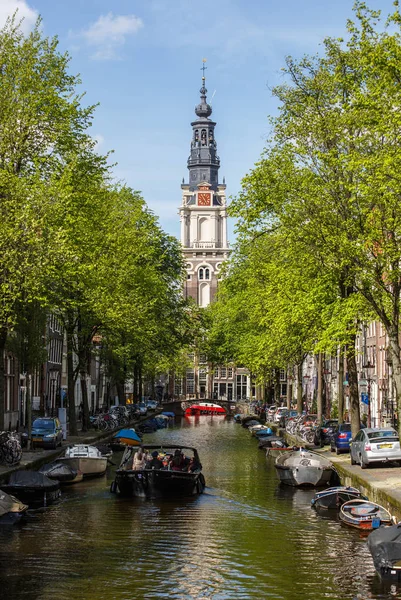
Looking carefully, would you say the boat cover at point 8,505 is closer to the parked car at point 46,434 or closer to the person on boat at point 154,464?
the person on boat at point 154,464

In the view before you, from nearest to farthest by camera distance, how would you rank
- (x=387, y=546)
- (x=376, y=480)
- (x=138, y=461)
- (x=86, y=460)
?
(x=387, y=546) → (x=376, y=480) → (x=138, y=461) → (x=86, y=460)

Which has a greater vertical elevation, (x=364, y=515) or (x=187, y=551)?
(x=364, y=515)

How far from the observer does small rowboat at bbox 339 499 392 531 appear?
91.2 ft

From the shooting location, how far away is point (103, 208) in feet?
178

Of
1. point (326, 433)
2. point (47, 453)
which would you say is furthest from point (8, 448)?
point (326, 433)

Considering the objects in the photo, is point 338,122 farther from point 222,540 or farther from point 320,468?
point 222,540

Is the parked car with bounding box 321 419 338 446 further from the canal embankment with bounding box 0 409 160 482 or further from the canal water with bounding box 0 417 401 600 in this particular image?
the canal water with bounding box 0 417 401 600

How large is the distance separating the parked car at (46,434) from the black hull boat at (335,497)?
19451 mm

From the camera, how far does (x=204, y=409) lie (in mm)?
142625

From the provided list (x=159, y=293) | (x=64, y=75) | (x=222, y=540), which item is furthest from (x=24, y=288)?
(x=159, y=293)

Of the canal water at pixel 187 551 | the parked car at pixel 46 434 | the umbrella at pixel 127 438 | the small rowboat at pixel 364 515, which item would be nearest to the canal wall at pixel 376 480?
the small rowboat at pixel 364 515

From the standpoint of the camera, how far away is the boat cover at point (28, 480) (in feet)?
106

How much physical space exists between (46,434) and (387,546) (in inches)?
1209

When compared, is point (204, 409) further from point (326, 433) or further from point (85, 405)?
point (326, 433)
